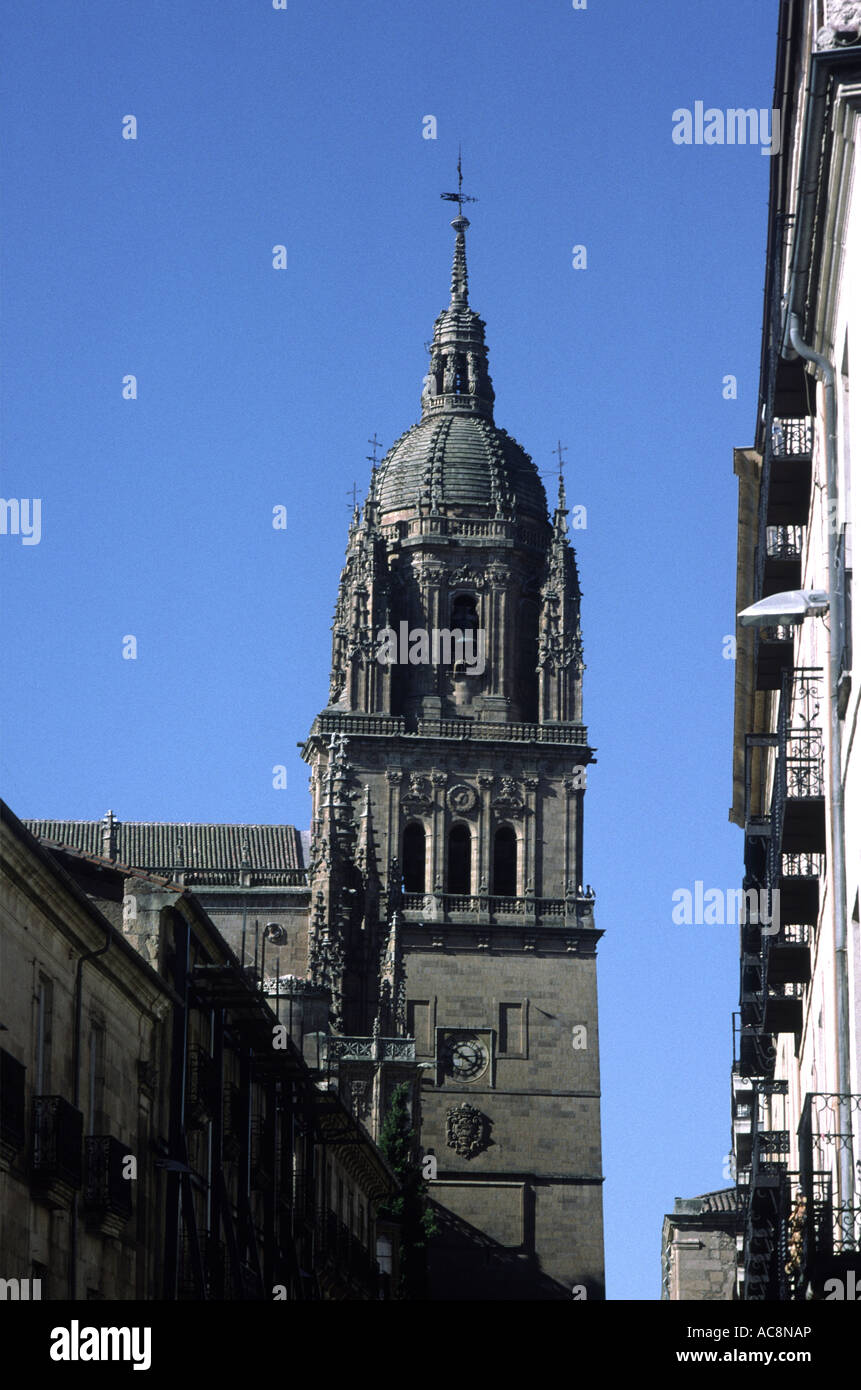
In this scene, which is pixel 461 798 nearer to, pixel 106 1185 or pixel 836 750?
pixel 106 1185

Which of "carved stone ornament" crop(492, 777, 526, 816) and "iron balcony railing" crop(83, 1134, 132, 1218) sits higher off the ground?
"carved stone ornament" crop(492, 777, 526, 816)

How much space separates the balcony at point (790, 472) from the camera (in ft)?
100

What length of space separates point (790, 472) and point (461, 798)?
73.0 meters

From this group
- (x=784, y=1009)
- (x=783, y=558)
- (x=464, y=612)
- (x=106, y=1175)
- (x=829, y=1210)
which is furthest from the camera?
(x=464, y=612)

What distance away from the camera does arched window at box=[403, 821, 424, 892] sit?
10262 centimetres

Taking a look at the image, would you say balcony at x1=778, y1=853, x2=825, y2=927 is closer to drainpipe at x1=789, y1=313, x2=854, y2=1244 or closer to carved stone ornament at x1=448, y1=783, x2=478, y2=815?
drainpipe at x1=789, y1=313, x2=854, y2=1244

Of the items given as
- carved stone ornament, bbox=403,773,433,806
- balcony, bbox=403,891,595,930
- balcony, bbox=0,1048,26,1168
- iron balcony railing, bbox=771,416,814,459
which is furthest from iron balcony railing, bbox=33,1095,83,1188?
carved stone ornament, bbox=403,773,433,806

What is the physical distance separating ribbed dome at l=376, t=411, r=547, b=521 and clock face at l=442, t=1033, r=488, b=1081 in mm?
22992

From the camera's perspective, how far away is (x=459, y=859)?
104 m

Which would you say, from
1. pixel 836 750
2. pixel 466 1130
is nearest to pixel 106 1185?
pixel 836 750

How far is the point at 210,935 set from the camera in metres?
39.8

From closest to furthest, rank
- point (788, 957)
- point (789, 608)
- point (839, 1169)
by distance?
point (839, 1169) → point (789, 608) → point (788, 957)

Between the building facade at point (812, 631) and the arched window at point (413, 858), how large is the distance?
6266 cm
